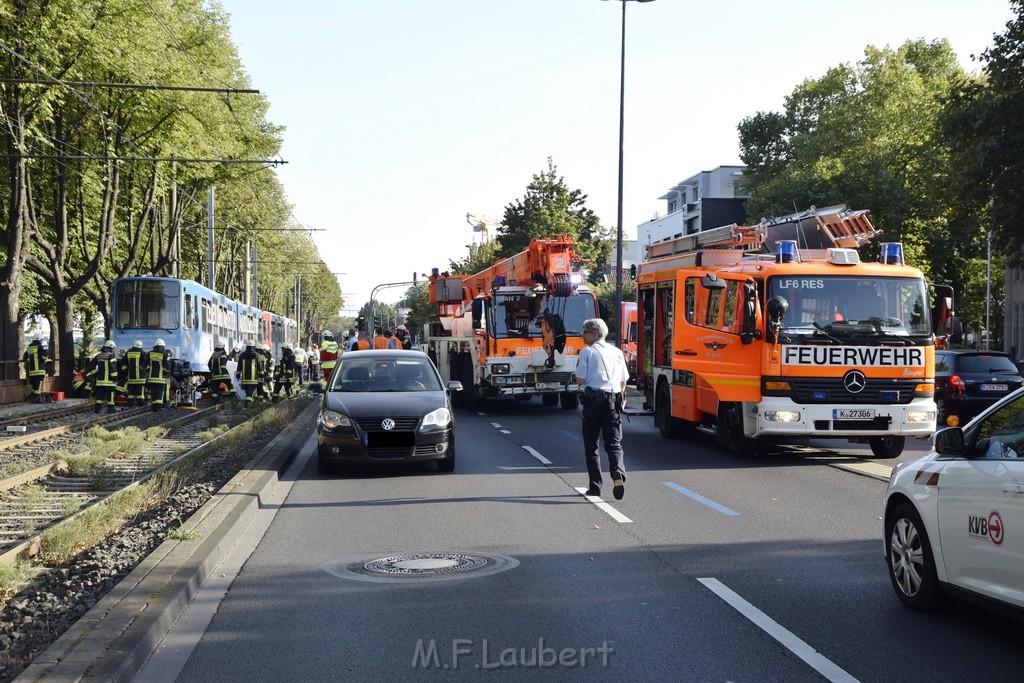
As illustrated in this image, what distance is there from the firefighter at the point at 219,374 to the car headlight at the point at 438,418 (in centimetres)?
1843

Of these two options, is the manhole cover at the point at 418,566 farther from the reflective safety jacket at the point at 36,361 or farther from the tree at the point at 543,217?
the tree at the point at 543,217

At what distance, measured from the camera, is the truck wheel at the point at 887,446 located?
50.4ft

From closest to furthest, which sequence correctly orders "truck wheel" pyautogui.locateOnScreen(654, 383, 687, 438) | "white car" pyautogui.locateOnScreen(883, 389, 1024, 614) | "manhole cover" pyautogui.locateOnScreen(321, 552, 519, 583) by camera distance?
"white car" pyautogui.locateOnScreen(883, 389, 1024, 614), "manhole cover" pyautogui.locateOnScreen(321, 552, 519, 583), "truck wheel" pyautogui.locateOnScreen(654, 383, 687, 438)

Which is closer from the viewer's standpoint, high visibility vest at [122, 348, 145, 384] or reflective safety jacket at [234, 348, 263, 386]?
high visibility vest at [122, 348, 145, 384]

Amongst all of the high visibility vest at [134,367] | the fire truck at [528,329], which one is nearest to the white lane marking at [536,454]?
the fire truck at [528,329]

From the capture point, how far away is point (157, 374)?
90.3 feet

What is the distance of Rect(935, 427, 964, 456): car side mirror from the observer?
5.99m

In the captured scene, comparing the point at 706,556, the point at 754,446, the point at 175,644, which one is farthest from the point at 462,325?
the point at 175,644

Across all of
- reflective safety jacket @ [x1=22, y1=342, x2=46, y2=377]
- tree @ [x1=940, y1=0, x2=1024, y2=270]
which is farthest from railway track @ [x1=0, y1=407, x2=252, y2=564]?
tree @ [x1=940, y1=0, x2=1024, y2=270]

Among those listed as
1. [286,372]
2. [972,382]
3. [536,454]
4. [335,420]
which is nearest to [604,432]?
[335,420]

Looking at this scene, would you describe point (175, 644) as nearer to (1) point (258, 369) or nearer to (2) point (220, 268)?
(1) point (258, 369)

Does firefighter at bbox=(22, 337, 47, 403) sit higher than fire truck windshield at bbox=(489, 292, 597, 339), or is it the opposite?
fire truck windshield at bbox=(489, 292, 597, 339)

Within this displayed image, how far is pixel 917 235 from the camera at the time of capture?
158 ft

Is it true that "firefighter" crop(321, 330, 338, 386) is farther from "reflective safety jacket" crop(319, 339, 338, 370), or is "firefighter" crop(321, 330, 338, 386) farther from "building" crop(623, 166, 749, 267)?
"building" crop(623, 166, 749, 267)
